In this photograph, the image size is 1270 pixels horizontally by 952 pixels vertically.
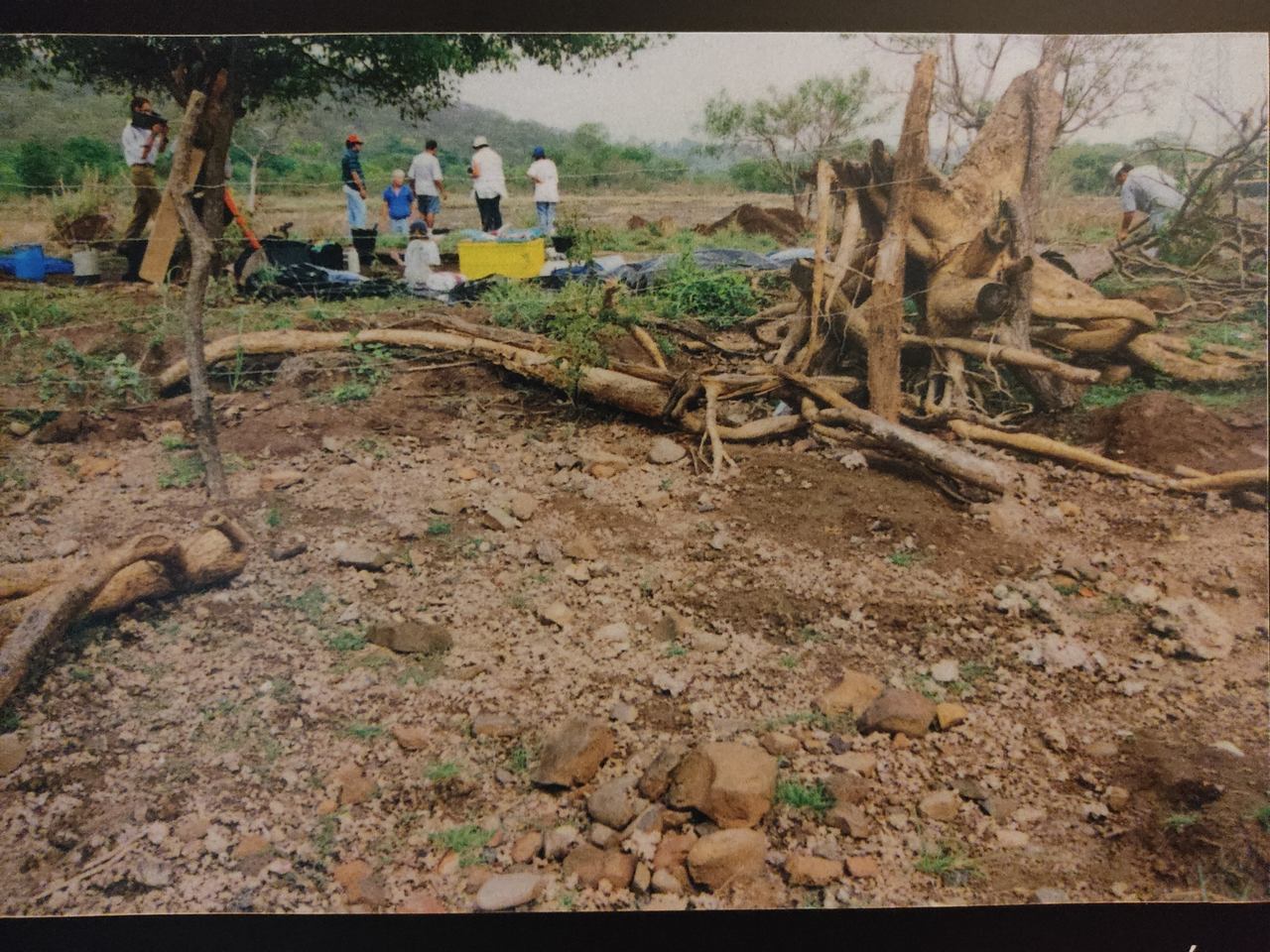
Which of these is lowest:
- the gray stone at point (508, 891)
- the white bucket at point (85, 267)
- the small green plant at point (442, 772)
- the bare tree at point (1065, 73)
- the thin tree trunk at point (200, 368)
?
the gray stone at point (508, 891)

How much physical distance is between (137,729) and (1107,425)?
9.89 feet

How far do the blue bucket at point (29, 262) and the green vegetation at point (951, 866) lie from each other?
118 inches

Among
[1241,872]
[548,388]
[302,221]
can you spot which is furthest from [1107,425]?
[302,221]

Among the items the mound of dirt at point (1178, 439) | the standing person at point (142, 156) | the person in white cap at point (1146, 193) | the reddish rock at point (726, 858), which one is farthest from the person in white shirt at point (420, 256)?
the mound of dirt at point (1178, 439)

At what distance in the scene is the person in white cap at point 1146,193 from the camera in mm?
2113

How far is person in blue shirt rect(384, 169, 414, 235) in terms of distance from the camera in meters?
2.09

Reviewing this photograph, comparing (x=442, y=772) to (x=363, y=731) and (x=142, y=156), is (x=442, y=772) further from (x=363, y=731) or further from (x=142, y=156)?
(x=142, y=156)

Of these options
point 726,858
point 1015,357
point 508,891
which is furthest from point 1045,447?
point 508,891

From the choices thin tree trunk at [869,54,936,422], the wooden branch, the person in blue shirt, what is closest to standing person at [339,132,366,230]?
the person in blue shirt

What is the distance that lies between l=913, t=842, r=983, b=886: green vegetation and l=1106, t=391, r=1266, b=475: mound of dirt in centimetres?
128

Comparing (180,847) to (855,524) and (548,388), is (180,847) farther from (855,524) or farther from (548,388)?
(855,524)

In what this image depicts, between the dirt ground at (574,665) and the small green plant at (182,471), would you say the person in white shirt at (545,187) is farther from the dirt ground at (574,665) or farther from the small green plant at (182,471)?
the small green plant at (182,471)

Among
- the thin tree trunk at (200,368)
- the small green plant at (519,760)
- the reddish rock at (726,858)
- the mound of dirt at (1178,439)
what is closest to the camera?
the reddish rock at (726,858)

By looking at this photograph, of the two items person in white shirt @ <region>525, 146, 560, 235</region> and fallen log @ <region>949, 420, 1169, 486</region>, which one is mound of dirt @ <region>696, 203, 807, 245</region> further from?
fallen log @ <region>949, 420, 1169, 486</region>
